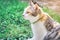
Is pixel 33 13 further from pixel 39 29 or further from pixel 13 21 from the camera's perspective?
pixel 13 21

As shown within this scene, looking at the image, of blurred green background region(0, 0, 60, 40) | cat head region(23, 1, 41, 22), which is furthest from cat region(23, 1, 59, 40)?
blurred green background region(0, 0, 60, 40)

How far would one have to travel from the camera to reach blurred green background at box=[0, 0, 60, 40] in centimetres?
316

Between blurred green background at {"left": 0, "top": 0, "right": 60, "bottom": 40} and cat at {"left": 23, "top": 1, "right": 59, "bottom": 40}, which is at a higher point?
blurred green background at {"left": 0, "top": 0, "right": 60, "bottom": 40}

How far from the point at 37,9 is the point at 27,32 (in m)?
0.61

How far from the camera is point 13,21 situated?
349 centimetres

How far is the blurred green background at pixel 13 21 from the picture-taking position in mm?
3159

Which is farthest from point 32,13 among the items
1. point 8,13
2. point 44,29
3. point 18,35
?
point 8,13

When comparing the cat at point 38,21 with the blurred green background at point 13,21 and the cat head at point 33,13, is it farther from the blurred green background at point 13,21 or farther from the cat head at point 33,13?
the blurred green background at point 13,21

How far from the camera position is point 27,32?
328 cm

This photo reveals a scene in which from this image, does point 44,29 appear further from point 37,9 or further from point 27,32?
point 27,32

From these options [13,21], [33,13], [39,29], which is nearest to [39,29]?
[39,29]

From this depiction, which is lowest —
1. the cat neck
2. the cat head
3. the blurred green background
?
the cat neck

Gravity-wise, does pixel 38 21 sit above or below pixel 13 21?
below

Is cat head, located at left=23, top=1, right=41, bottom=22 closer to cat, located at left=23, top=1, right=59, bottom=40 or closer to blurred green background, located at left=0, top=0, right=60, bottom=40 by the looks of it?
cat, located at left=23, top=1, right=59, bottom=40
